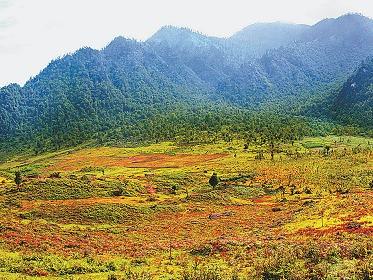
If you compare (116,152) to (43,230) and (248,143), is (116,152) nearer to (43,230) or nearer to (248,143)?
(248,143)

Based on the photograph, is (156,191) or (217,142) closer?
(156,191)

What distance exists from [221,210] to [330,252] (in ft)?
142

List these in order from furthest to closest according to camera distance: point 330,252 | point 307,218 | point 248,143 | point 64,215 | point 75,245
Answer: point 248,143
point 64,215
point 307,218
point 75,245
point 330,252

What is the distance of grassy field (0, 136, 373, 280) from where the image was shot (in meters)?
35.0

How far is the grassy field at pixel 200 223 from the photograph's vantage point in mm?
34969

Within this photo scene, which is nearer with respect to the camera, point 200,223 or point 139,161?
point 200,223

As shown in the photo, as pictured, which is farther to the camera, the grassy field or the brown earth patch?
the brown earth patch

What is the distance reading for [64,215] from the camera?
2616 inches

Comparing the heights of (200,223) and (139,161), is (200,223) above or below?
below

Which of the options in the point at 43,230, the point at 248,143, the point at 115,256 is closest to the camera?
the point at 115,256

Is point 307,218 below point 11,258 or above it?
below

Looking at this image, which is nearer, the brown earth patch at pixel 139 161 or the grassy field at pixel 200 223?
the grassy field at pixel 200 223

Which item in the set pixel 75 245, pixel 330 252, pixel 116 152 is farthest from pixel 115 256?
pixel 116 152

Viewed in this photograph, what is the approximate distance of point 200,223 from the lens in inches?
2589
